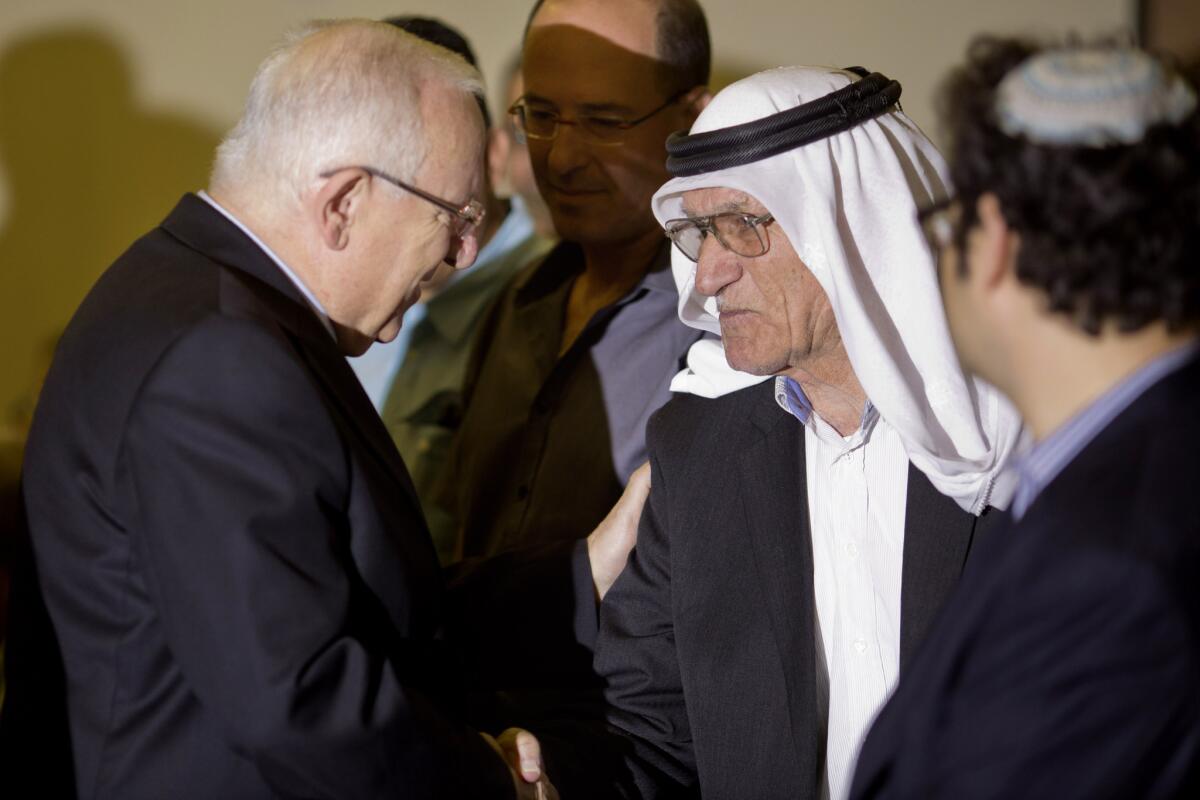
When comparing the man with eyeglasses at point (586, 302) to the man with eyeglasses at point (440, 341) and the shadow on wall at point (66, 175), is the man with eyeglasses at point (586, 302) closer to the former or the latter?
the man with eyeglasses at point (440, 341)

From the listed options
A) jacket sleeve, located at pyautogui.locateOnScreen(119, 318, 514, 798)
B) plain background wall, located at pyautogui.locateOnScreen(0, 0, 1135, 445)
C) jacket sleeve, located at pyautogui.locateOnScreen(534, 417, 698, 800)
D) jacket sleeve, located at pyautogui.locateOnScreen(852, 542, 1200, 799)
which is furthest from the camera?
plain background wall, located at pyautogui.locateOnScreen(0, 0, 1135, 445)

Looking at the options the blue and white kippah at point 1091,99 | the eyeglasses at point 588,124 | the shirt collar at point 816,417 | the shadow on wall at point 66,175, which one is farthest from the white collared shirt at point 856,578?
the shadow on wall at point 66,175

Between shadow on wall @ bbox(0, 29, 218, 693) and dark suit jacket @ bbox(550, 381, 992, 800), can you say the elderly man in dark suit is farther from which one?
shadow on wall @ bbox(0, 29, 218, 693)

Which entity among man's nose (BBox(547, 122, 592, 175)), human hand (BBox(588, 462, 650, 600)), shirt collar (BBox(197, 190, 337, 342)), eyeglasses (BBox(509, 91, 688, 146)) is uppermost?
shirt collar (BBox(197, 190, 337, 342))

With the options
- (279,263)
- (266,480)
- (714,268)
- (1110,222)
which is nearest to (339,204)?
(279,263)

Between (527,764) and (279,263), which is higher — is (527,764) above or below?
below

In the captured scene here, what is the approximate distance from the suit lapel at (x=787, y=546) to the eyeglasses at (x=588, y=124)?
0.91 metres

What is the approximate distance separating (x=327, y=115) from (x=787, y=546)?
3.42 ft

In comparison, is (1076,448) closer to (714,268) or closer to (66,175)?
(714,268)

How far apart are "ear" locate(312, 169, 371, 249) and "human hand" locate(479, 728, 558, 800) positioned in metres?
0.84

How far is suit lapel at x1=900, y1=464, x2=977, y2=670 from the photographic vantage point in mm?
2152

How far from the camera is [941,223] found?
1.58 metres

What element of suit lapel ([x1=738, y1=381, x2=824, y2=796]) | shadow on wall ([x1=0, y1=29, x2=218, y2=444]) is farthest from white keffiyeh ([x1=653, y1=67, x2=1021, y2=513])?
shadow on wall ([x1=0, y1=29, x2=218, y2=444])

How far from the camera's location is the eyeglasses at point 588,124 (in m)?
3.12
